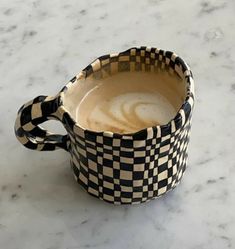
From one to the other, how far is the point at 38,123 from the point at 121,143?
0.10m

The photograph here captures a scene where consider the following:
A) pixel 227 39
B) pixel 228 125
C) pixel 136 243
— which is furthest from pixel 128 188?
pixel 227 39

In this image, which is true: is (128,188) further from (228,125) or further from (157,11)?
(157,11)

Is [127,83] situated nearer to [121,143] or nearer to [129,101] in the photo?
[129,101]

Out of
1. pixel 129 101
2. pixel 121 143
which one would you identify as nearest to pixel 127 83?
pixel 129 101

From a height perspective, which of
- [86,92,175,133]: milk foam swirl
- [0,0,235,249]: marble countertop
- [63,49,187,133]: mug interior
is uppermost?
[63,49,187,133]: mug interior

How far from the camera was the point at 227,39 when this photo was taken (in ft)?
2.88

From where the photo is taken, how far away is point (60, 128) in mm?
786

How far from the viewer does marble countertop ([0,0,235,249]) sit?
A: 694 millimetres

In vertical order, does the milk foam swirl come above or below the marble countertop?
above

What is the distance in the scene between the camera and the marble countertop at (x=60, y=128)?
69 cm

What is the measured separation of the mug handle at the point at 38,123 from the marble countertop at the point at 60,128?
4 cm

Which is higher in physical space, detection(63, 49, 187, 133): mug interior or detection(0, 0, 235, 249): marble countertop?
detection(63, 49, 187, 133): mug interior

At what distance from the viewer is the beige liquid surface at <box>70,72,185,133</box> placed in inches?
27.7

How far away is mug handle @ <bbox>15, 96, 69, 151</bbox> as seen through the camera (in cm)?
67
